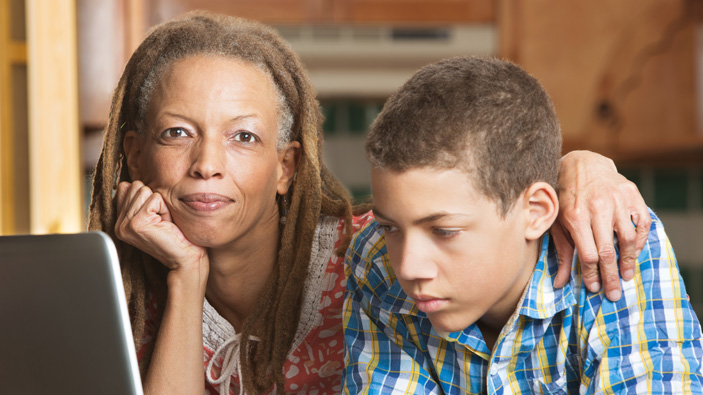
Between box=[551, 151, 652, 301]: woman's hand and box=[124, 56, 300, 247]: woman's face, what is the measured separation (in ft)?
1.27

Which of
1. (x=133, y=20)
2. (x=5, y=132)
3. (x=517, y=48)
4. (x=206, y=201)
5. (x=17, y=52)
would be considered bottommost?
(x=206, y=201)

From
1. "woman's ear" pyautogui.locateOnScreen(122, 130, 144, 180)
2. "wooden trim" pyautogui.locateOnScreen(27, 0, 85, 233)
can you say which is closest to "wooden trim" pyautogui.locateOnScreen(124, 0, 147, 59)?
"wooden trim" pyautogui.locateOnScreen(27, 0, 85, 233)

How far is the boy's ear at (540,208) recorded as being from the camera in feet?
2.54

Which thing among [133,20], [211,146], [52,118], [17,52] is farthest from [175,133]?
[133,20]

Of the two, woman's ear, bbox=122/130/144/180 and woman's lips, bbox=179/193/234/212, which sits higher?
woman's ear, bbox=122/130/144/180

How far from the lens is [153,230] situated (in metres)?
0.98

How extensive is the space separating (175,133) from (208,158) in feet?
0.23

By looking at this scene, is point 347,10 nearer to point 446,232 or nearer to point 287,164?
point 287,164

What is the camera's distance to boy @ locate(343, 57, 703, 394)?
73cm

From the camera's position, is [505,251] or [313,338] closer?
[505,251]

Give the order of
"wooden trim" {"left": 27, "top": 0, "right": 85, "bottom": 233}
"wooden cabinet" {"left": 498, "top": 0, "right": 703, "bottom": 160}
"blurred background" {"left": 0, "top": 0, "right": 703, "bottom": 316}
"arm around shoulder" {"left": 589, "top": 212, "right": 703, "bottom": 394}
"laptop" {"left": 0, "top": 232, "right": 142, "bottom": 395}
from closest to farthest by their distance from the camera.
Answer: "laptop" {"left": 0, "top": 232, "right": 142, "bottom": 395}, "arm around shoulder" {"left": 589, "top": 212, "right": 703, "bottom": 394}, "wooden trim" {"left": 27, "top": 0, "right": 85, "bottom": 233}, "blurred background" {"left": 0, "top": 0, "right": 703, "bottom": 316}, "wooden cabinet" {"left": 498, "top": 0, "right": 703, "bottom": 160}

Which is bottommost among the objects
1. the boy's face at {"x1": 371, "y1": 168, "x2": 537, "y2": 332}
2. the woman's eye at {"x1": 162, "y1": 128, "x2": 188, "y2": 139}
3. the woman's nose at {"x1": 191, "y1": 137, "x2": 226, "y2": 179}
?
the boy's face at {"x1": 371, "y1": 168, "x2": 537, "y2": 332}

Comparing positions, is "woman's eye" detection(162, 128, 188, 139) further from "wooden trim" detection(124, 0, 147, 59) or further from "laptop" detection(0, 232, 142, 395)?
"wooden trim" detection(124, 0, 147, 59)

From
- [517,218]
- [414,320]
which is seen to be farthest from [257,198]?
[517,218]
